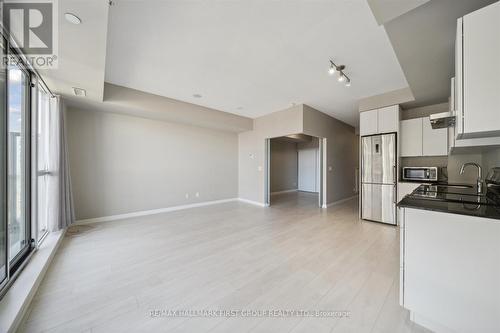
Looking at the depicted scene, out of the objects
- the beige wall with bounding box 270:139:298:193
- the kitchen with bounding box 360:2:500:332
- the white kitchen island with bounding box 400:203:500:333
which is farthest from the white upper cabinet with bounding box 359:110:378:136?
the beige wall with bounding box 270:139:298:193

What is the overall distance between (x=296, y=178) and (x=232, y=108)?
517 centimetres

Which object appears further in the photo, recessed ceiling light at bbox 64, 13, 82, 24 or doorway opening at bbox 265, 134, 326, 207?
doorway opening at bbox 265, 134, 326, 207

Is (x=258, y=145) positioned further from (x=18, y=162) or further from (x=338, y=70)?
(x=18, y=162)

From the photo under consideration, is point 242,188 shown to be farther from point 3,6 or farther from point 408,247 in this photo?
point 3,6

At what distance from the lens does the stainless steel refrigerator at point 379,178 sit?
12.6 ft

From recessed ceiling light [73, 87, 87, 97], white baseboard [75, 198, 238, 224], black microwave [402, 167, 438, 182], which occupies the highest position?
recessed ceiling light [73, 87, 87, 97]

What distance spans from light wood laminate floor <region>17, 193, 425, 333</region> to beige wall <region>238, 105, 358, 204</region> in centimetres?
244

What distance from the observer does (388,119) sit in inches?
153

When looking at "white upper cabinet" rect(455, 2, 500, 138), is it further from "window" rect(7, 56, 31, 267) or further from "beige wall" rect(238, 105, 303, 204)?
"window" rect(7, 56, 31, 267)

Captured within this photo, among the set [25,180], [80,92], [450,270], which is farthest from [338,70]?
[25,180]

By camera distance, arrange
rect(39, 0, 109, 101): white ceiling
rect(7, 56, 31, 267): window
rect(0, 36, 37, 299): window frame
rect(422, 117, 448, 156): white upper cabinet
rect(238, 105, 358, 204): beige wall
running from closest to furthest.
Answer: rect(39, 0, 109, 101): white ceiling, rect(0, 36, 37, 299): window frame, rect(7, 56, 31, 267): window, rect(422, 117, 448, 156): white upper cabinet, rect(238, 105, 358, 204): beige wall

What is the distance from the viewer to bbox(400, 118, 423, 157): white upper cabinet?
3.70 meters

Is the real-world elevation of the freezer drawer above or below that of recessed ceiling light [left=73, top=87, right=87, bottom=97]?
below

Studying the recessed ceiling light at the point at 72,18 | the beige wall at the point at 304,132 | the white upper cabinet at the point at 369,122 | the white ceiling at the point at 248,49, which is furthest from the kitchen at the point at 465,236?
the beige wall at the point at 304,132
